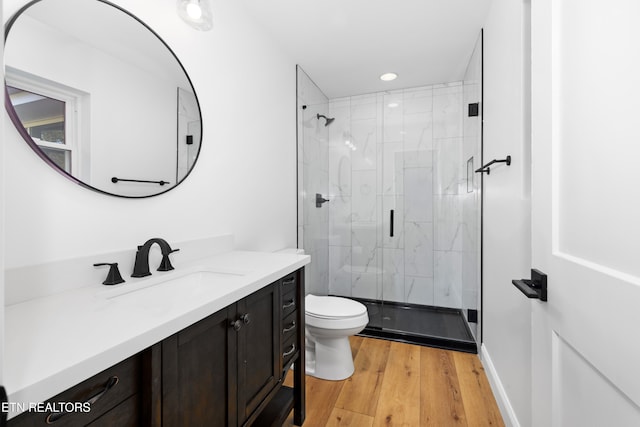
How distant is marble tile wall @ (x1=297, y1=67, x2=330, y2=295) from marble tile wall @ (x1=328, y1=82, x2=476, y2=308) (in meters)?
0.12

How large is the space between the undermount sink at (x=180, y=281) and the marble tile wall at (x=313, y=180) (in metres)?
1.37

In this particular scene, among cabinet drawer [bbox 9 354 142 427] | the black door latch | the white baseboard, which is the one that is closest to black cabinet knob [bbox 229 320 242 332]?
cabinet drawer [bbox 9 354 142 427]

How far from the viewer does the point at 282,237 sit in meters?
2.36

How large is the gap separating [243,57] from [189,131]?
0.74 metres

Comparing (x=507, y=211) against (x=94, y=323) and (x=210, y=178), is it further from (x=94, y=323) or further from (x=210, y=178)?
(x=94, y=323)

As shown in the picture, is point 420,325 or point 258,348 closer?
point 258,348

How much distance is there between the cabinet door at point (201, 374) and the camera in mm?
778

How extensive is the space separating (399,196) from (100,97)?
248cm

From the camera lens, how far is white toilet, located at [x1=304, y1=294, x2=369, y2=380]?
1938 mm

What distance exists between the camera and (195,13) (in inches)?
51.0

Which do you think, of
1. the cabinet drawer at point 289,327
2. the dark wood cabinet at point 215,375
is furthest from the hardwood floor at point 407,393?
the cabinet drawer at point 289,327

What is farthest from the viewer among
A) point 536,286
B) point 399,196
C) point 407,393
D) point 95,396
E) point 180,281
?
point 399,196

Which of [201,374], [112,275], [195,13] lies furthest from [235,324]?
[195,13]

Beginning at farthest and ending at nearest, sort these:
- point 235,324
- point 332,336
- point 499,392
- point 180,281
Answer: point 332,336
point 499,392
point 180,281
point 235,324
